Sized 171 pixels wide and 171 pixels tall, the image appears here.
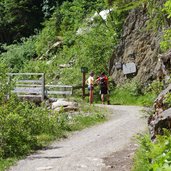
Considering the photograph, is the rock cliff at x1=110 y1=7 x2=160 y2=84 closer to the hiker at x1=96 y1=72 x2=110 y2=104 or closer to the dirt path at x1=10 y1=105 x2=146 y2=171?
the hiker at x1=96 y1=72 x2=110 y2=104

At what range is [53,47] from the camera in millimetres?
37594

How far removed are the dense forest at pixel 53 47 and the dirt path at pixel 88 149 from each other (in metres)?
0.75

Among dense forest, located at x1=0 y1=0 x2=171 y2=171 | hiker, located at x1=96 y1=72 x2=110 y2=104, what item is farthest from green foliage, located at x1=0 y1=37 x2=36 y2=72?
hiker, located at x1=96 y1=72 x2=110 y2=104

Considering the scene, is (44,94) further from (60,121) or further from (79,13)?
(79,13)

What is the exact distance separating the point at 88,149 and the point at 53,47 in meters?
25.9

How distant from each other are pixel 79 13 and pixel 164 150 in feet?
109

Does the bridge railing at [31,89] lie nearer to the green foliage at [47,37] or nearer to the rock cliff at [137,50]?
the rock cliff at [137,50]

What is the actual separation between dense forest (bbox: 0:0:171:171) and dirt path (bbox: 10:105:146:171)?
0.75 metres

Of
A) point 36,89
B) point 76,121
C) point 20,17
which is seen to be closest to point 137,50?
point 36,89

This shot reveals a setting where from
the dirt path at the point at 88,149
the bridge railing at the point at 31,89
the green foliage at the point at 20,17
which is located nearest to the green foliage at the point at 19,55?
the green foliage at the point at 20,17

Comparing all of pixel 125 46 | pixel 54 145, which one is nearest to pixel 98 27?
pixel 125 46

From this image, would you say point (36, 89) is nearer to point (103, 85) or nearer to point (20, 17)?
point (103, 85)

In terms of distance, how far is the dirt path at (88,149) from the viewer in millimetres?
10344

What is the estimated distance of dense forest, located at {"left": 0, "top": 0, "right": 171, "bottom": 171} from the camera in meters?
13.1
